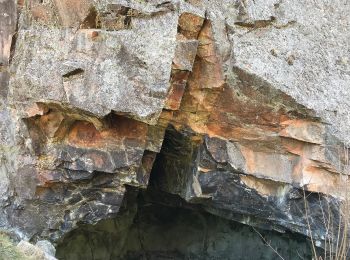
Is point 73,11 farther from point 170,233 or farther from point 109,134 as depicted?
point 170,233

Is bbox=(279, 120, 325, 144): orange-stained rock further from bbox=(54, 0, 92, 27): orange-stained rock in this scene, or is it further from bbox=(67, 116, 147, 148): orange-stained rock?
bbox=(54, 0, 92, 27): orange-stained rock

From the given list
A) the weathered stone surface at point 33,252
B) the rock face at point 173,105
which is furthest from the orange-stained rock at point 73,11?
the weathered stone surface at point 33,252

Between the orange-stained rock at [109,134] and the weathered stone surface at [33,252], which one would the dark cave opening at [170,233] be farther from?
the weathered stone surface at [33,252]

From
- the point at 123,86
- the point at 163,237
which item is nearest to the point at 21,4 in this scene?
the point at 123,86

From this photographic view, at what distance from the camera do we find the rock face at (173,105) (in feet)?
14.3

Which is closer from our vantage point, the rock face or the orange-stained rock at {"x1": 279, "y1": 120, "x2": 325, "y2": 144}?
the rock face

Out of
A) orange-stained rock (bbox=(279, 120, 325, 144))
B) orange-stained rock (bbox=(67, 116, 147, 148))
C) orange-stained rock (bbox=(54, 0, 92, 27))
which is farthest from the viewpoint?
orange-stained rock (bbox=(67, 116, 147, 148))

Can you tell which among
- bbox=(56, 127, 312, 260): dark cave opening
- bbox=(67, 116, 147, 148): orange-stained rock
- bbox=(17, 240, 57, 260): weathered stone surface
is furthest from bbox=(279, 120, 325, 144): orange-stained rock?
bbox=(17, 240, 57, 260): weathered stone surface

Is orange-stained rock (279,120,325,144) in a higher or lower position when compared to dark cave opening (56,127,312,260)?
higher

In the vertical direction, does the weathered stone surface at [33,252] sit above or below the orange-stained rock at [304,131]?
below

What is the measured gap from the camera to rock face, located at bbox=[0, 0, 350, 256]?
435 cm

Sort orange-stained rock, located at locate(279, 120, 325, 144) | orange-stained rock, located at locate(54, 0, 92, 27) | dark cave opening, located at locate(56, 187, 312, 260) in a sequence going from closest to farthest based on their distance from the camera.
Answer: orange-stained rock, located at locate(54, 0, 92, 27), orange-stained rock, located at locate(279, 120, 325, 144), dark cave opening, located at locate(56, 187, 312, 260)

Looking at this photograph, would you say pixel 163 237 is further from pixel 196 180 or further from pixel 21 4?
pixel 21 4

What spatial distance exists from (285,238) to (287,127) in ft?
6.37
